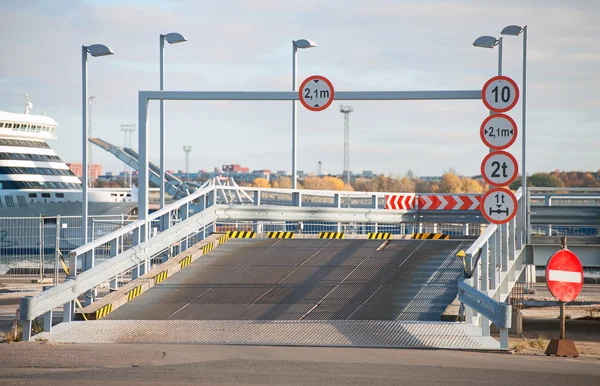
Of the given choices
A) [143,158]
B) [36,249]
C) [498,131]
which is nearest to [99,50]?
[143,158]

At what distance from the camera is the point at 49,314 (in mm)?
12641

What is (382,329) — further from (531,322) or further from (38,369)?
(531,322)

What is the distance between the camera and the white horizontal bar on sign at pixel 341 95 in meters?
18.9

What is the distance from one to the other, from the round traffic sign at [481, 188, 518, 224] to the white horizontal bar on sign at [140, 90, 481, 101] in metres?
4.87

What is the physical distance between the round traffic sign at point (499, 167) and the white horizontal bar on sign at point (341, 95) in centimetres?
466

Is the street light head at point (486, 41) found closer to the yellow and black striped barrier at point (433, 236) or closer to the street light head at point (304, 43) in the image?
the yellow and black striped barrier at point (433, 236)

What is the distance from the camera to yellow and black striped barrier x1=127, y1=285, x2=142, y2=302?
1481cm

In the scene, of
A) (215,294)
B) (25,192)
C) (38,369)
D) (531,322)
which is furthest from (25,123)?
(38,369)

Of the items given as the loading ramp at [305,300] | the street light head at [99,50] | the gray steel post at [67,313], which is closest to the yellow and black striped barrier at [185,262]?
the loading ramp at [305,300]

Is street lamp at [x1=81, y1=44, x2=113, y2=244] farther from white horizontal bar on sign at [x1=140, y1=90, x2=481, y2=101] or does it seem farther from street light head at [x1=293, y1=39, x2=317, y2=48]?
street light head at [x1=293, y1=39, x2=317, y2=48]

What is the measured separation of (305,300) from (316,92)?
623 cm

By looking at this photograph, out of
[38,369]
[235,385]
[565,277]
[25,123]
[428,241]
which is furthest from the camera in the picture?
[25,123]

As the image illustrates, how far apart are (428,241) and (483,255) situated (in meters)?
5.68

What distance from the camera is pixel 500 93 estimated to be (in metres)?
15.3
